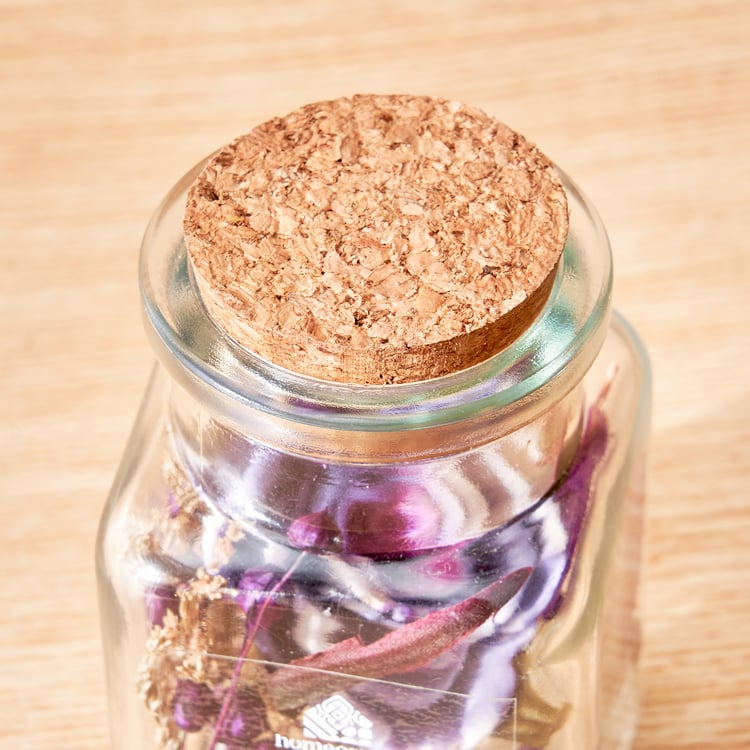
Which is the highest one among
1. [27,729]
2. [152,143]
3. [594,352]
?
[594,352]

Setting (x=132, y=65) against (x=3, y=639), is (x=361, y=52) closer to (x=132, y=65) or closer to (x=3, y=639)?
(x=132, y=65)

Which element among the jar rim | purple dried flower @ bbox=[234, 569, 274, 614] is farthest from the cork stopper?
purple dried flower @ bbox=[234, 569, 274, 614]

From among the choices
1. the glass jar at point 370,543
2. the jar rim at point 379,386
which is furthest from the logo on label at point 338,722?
the jar rim at point 379,386

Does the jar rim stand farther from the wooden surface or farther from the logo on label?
the wooden surface

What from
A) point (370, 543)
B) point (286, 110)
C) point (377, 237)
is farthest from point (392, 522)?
point (286, 110)

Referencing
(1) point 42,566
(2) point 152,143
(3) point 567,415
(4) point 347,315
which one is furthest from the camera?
(2) point 152,143

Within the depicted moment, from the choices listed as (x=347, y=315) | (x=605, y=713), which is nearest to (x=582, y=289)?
(x=347, y=315)
